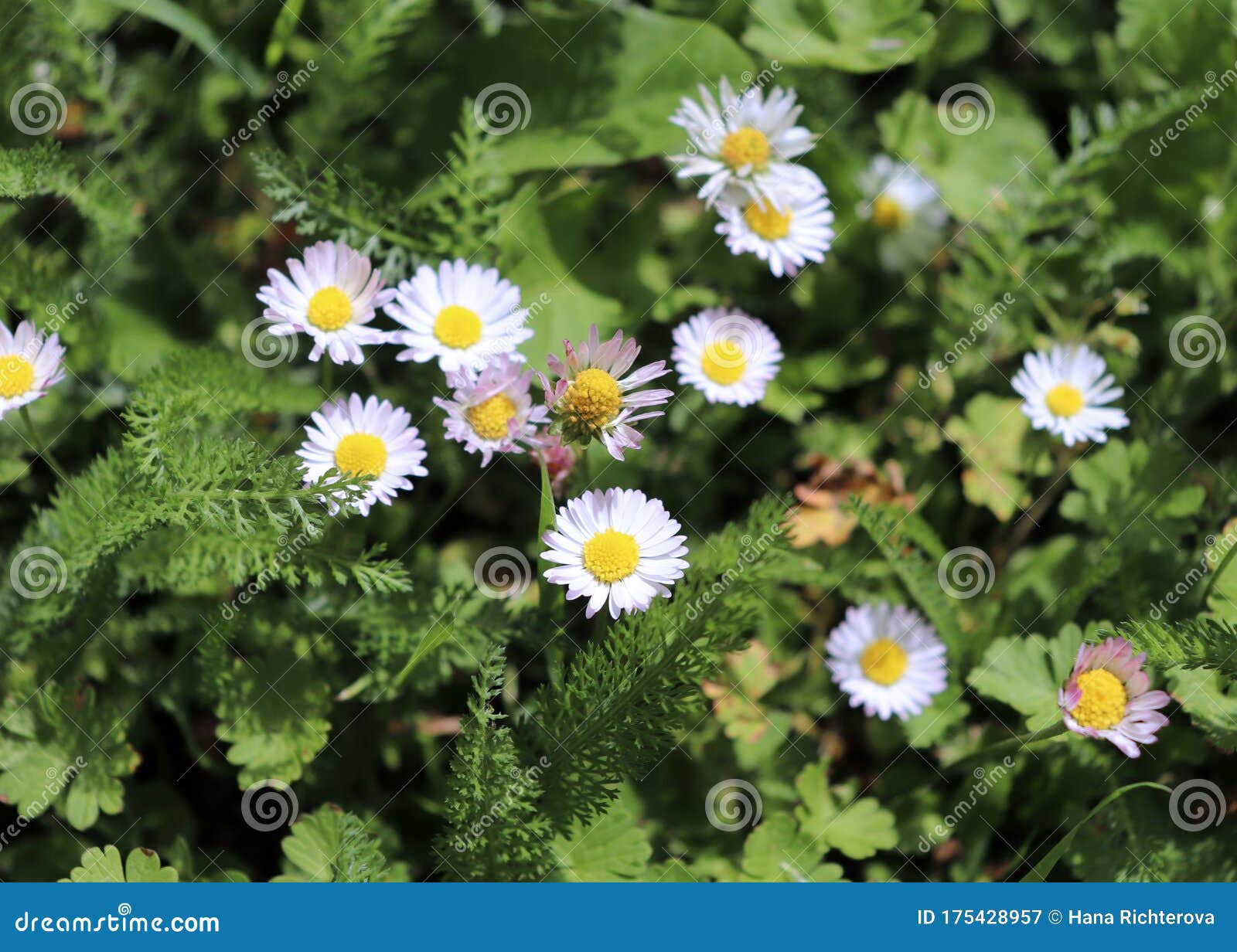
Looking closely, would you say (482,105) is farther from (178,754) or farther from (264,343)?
(178,754)

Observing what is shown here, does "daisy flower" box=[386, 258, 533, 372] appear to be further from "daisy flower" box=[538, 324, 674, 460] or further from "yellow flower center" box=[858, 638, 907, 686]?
"yellow flower center" box=[858, 638, 907, 686]

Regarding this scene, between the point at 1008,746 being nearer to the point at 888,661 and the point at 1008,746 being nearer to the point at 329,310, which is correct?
the point at 888,661

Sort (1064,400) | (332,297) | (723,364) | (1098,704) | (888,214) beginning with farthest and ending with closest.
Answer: (888,214) < (1064,400) < (723,364) < (332,297) < (1098,704)

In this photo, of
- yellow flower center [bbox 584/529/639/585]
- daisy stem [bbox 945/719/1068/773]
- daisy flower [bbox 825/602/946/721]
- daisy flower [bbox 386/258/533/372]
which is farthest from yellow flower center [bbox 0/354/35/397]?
daisy stem [bbox 945/719/1068/773]

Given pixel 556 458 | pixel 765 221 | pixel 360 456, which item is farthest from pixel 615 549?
pixel 765 221

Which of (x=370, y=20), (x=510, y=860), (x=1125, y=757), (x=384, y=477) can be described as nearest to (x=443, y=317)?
(x=384, y=477)

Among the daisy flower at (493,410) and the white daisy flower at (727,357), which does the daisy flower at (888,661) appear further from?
the daisy flower at (493,410)

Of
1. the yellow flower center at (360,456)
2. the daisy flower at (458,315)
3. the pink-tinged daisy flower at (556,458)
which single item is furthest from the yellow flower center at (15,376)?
the pink-tinged daisy flower at (556,458)

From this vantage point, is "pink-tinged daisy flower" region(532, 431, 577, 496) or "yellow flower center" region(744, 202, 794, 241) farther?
"yellow flower center" region(744, 202, 794, 241)
